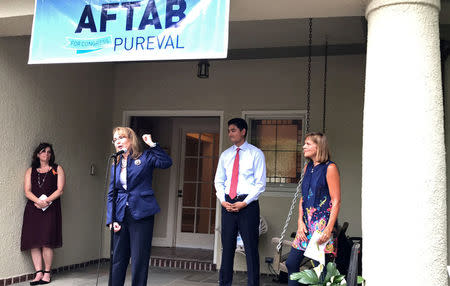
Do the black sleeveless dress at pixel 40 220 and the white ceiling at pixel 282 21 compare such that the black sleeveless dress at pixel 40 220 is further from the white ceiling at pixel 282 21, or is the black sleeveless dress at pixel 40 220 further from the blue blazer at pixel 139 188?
the blue blazer at pixel 139 188

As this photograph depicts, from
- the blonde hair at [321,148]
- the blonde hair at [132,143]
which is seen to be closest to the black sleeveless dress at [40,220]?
the blonde hair at [132,143]

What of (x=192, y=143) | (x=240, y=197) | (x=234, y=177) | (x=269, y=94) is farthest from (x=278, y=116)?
(x=240, y=197)

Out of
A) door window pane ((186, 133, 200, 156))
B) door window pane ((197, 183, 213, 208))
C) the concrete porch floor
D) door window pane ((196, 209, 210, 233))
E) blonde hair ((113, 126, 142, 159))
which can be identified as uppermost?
door window pane ((186, 133, 200, 156))

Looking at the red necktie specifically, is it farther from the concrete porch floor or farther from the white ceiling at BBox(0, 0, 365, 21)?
the concrete porch floor

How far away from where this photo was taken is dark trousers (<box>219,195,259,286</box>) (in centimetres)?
413

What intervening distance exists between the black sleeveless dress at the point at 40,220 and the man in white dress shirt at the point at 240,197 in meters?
1.98

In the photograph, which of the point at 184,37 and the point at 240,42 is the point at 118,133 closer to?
the point at 184,37

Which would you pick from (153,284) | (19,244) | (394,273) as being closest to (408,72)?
(394,273)

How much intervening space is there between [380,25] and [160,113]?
13.2 ft

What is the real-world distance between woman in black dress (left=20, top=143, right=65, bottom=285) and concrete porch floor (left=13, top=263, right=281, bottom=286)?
0.28 m

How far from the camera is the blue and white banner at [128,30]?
136 inches

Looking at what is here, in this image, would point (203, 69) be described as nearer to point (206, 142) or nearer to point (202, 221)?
point (206, 142)

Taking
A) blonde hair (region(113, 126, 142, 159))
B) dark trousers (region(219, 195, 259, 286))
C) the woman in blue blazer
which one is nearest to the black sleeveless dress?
the woman in blue blazer

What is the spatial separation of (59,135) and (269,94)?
2.66m
